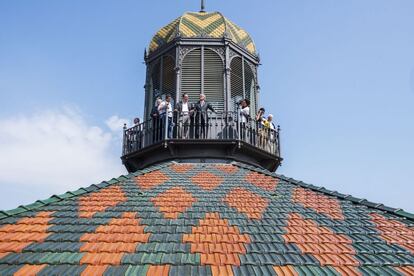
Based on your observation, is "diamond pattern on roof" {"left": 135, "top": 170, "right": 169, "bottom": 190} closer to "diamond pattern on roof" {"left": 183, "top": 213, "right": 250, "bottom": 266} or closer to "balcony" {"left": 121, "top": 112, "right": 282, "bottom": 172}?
"balcony" {"left": 121, "top": 112, "right": 282, "bottom": 172}

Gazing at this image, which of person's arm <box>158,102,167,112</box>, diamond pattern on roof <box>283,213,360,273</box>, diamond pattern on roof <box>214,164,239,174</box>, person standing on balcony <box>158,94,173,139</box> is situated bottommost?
diamond pattern on roof <box>283,213,360,273</box>

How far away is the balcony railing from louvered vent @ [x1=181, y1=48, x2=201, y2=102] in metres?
1.30

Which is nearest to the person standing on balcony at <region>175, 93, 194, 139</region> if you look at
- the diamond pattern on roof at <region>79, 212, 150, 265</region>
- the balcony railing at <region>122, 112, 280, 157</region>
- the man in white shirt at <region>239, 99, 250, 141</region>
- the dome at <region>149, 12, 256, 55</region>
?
the balcony railing at <region>122, 112, 280, 157</region>

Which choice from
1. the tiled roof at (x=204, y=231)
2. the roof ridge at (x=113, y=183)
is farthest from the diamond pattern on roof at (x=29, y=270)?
the roof ridge at (x=113, y=183)

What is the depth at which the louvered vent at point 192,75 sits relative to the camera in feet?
44.9

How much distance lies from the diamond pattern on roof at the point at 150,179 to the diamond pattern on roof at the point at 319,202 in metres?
2.98

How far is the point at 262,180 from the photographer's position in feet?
34.2

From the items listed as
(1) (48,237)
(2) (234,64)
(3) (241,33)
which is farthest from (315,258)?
(3) (241,33)

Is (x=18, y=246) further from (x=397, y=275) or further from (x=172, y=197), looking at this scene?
(x=397, y=275)

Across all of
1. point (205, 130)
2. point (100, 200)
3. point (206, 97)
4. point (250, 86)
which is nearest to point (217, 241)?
point (100, 200)

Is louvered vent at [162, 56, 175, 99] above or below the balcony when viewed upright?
above

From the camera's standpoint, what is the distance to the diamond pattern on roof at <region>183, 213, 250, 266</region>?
19.8ft

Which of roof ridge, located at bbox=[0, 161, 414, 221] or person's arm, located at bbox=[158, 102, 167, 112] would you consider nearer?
roof ridge, located at bbox=[0, 161, 414, 221]

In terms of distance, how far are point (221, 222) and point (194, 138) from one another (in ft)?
15.3
